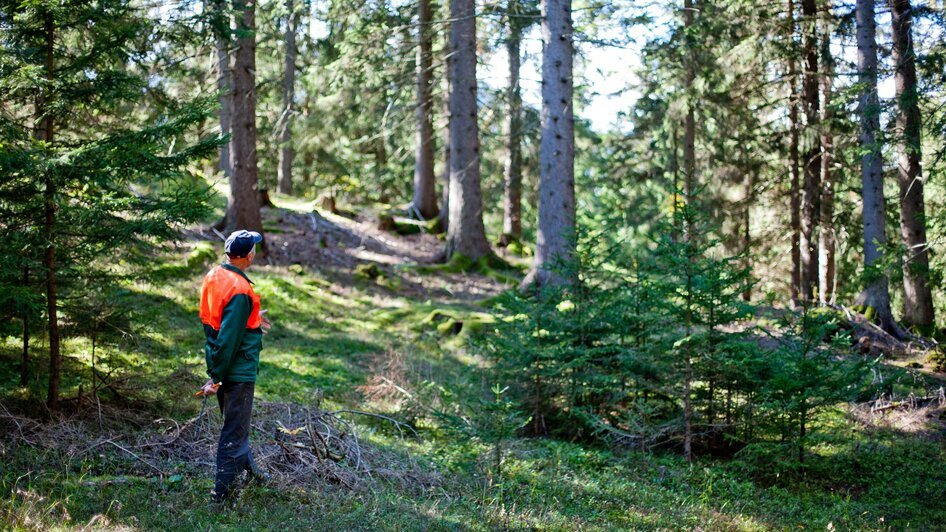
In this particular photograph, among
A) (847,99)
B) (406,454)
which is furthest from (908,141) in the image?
(406,454)

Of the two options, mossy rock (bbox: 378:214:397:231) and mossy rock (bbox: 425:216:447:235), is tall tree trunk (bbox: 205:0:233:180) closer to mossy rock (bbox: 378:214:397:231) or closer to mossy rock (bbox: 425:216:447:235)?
mossy rock (bbox: 378:214:397:231)

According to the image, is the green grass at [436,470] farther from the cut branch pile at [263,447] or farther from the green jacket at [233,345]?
the green jacket at [233,345]

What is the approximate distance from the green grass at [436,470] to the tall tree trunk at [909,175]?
5.54m

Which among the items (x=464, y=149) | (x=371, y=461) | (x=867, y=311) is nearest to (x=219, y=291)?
(x=371, y=461)

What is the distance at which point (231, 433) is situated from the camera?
16.5 ft

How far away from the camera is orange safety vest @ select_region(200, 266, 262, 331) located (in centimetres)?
487

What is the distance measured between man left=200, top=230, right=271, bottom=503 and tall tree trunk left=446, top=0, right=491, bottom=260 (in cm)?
1308

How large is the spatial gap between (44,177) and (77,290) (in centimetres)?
125

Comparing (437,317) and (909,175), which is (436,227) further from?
(909,175)

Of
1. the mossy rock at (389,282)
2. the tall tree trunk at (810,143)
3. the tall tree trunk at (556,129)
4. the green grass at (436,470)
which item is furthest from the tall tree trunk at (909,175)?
the mossy rock at (389,282)

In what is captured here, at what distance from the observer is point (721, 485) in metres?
7.25

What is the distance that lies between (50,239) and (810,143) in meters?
16.1

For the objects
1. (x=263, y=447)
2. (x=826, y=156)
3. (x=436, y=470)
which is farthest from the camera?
(x=826, y=156)

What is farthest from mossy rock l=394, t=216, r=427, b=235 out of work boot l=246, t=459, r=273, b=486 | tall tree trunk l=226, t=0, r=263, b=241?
work boot l=246, t=459, r=273, b=486
